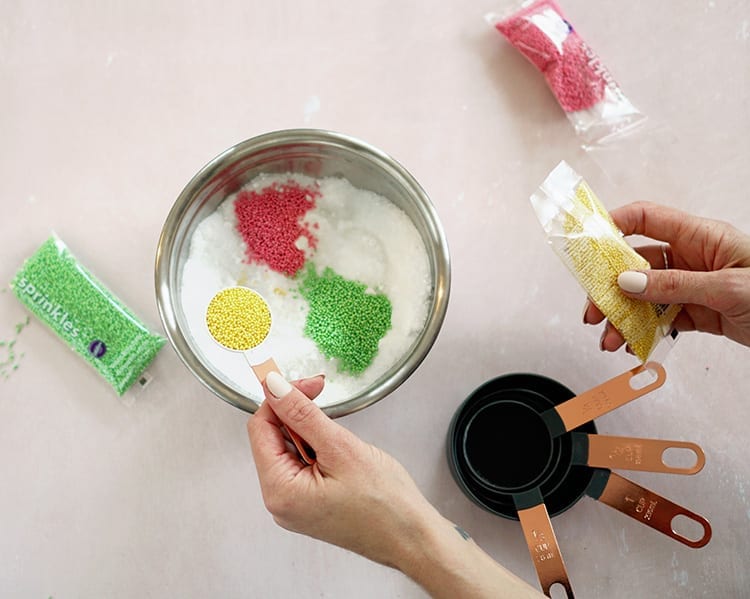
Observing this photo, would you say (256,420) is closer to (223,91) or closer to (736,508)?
(223,91)

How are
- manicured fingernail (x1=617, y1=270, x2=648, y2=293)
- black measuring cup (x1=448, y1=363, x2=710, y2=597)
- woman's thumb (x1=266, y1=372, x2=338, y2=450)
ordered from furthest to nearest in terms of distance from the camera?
black measuring cup (x1=448, y1=363, x2=710, y2=597), manicured fingernail (x1=617, y1=270, x2=648, y2=293), woman's thumb (x1=266, y1=372, x2=338, y2=450)

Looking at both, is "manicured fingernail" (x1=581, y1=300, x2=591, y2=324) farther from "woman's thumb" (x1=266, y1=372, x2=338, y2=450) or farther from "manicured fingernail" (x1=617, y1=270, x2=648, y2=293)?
"woman's thumb" (x1=266, y1=372, x2=338, y2=450)

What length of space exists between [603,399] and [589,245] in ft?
0.79

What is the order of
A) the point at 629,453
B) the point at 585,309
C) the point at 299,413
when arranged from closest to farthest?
the point at 299,413, the point at 629,453, the point at 585,309

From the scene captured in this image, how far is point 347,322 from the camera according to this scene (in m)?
1.00

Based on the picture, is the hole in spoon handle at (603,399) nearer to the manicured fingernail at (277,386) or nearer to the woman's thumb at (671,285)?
the woman's thumb at (671,285)

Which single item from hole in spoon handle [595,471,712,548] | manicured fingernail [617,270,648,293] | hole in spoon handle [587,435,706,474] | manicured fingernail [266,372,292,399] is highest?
manicured fingernail [266,372,292,399]

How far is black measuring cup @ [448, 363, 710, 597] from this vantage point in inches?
37.9

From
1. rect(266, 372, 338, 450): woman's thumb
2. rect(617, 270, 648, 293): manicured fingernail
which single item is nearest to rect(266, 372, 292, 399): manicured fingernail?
rect(266, 372, 338, 450): woman's thumb

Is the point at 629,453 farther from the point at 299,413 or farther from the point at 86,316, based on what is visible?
the point at 86,316

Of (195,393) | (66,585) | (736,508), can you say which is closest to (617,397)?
(736,508)

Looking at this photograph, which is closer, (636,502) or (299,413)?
(299,413)

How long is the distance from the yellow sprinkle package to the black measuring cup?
0.42ft

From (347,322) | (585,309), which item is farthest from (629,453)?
(347,322)
